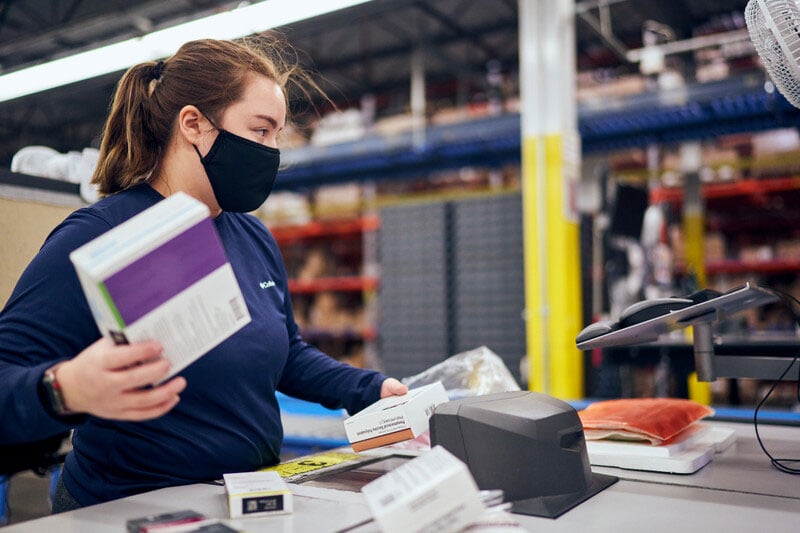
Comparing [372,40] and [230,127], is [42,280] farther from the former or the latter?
[372,40]

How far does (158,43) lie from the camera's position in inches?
177

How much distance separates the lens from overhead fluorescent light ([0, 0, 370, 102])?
3.81 m

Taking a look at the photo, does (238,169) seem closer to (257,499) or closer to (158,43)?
(257,499)

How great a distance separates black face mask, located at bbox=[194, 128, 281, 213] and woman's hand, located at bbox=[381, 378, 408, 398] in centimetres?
53

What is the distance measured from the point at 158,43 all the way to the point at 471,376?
3.57 metres

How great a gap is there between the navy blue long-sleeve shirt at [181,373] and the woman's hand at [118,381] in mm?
97

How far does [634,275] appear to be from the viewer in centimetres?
407

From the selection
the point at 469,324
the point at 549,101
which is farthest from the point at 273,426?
the point at 549,101

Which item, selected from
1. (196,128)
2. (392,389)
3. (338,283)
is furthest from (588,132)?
(196,128)

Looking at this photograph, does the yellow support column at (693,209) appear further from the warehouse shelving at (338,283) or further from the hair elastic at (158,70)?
the hair elastic at (158,70)

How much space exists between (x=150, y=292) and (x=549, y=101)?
4.07 m

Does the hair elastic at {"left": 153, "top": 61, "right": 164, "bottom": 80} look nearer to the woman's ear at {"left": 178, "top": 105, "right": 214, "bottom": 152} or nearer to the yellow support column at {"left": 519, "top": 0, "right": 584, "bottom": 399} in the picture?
the woman's ear at {"left": 178, "top": 105, "right": 214, "bottom": 152}

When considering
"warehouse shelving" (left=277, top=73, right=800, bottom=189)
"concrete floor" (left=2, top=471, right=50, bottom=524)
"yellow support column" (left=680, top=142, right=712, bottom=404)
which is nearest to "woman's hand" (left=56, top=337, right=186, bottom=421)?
"concrete floor" (left=2, top=471, right=50, bottom=524)

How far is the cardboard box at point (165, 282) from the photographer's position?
0.84 m
